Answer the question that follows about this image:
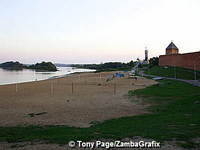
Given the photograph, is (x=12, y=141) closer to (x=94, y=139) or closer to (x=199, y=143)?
(x=94, y=139)

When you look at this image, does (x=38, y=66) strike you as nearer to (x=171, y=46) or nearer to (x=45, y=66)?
(x=45, y=66)

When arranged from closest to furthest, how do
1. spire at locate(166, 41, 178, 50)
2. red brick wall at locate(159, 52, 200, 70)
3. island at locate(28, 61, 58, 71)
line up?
red brick wall at locate(159, 52, 200, 70), spire at locate(166, 41, 178, 50), island at locate(28, 61, 58, 71)

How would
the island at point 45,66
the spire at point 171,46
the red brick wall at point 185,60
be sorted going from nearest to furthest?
the red brick wall at point 185,60
the spire at point 171,46
the island at point 45,66

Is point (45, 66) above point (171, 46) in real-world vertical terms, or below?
below

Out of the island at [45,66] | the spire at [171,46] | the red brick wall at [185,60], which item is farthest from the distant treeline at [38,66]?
the red brick wall at [185,60]

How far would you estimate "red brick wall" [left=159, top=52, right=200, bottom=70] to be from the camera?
35.6m

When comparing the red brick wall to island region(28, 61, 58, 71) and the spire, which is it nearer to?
the spire

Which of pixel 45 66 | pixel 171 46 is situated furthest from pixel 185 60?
pixel 45 66

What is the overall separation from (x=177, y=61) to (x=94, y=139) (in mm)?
41990

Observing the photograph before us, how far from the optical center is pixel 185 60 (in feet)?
130

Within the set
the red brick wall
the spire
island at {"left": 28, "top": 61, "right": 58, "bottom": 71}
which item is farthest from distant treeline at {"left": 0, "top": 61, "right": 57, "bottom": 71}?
the red brick wall

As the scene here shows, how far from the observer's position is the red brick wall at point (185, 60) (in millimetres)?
35591

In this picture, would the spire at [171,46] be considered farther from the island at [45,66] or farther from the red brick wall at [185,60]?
the island at [45,66]

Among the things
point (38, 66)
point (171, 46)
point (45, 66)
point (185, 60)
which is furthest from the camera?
point (38, 66)
